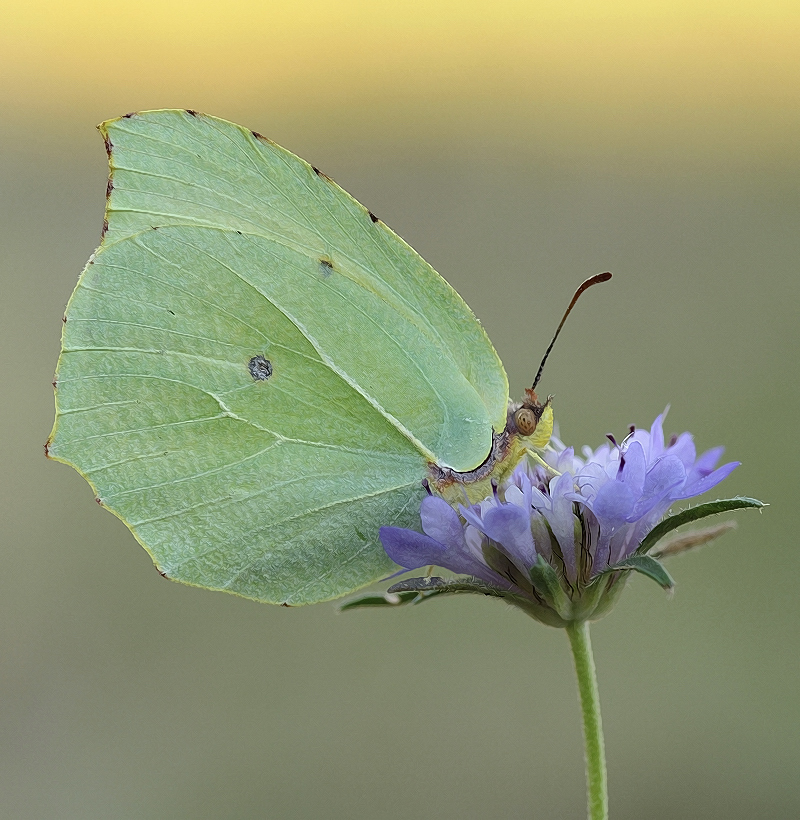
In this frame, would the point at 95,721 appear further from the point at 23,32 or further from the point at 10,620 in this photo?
the point at 23,32

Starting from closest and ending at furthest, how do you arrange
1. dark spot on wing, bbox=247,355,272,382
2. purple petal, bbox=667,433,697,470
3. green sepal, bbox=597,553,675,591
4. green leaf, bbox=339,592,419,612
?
green sepal, bbox=597,553,675,591, green leaf, bbox=339,592,419,612, purple petal, bbox=667,433,697,470, dark spot on wing, bbox=247,355,272,382

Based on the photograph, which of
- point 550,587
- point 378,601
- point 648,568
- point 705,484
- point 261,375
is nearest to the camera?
point 648,568

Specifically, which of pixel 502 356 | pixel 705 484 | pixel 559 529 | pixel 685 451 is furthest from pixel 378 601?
pixel 502 356

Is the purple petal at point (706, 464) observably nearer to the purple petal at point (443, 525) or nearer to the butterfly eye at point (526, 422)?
the butterfly eye at point (526, 422)

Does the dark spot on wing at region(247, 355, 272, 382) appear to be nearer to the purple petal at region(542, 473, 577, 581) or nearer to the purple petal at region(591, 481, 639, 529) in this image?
the purple petal at region(542, 473, 577, 581)

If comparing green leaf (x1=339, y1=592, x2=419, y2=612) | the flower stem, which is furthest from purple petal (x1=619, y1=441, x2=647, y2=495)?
green leaf (x1=339, y1=592, x2=419, y2=612)

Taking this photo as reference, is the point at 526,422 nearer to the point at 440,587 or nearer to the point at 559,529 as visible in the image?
the point at 559,529

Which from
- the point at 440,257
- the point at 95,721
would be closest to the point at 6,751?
the point at 95,721
